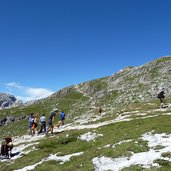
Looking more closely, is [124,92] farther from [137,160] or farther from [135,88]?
[137,160]

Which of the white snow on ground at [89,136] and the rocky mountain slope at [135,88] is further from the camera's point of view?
the rocky mountain slope at [135,88]

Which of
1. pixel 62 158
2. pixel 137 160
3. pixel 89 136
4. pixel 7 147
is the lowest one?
pixel 137 160

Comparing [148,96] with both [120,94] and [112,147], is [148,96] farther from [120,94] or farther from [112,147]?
[112,147]

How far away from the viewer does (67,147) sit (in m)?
37.5

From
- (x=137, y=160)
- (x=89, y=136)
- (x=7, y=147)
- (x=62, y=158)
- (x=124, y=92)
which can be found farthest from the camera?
(x=124, y=92)

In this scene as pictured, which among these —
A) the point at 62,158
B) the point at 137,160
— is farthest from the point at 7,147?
the point at 137,160

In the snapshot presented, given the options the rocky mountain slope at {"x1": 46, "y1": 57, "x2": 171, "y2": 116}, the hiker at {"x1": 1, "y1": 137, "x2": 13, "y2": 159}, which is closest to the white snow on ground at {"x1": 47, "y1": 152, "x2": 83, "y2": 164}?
the hiker at {"x1": 1, "y1": 137, "x2": 13, "y2": 159}

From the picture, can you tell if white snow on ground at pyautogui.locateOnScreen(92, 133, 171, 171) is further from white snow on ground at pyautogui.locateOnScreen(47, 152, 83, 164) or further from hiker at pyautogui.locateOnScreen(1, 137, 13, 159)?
hiker at pyautogui.locateOnScreen(1, 137, 13, 159)

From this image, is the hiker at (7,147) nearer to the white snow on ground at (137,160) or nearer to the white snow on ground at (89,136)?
the white snow on ground at (89,136)

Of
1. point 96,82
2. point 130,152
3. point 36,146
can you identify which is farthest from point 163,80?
point 130,152

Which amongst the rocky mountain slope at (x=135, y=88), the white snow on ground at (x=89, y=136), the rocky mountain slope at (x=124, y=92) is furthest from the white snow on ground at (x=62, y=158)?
the rocky mountain slope at (x=135, y=88)

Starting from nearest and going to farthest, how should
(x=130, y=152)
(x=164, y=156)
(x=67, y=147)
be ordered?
(x=164, y=156) → (x=130, y=152) → (x=67, y=147)

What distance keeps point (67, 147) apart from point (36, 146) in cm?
597

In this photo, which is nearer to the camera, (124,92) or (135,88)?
(135,88)
